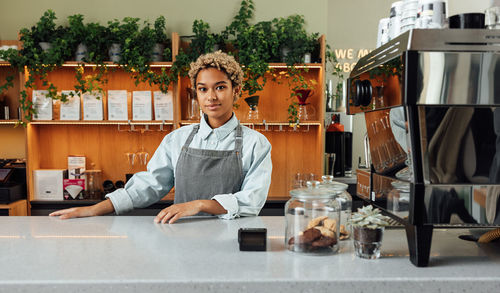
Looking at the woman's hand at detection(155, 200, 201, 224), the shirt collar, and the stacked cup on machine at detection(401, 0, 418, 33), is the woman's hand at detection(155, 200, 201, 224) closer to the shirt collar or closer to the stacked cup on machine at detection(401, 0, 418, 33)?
the shirt collar

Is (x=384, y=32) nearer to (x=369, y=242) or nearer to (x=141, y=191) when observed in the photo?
(x=369, y=242)

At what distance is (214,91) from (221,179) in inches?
16.8

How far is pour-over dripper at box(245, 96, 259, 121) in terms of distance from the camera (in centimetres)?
355

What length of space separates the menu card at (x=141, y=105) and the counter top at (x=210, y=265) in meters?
2.34

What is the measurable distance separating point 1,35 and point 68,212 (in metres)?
2.94

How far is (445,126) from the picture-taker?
1031 millimetres

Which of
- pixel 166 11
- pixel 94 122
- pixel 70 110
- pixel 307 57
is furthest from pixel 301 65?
pixel 70 110

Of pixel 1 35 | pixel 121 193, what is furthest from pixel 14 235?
pixel 1 35

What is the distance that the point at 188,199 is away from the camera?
6.61ft

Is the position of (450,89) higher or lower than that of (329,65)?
lower

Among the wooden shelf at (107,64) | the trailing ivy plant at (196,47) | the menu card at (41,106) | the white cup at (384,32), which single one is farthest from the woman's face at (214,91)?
the menu card at (41,106)

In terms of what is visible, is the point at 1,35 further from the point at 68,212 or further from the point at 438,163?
the point at 438,163

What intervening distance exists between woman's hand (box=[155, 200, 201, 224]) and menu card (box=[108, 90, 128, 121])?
2.31 metres

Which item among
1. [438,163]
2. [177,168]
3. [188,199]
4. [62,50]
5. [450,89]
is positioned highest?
[62,50]
